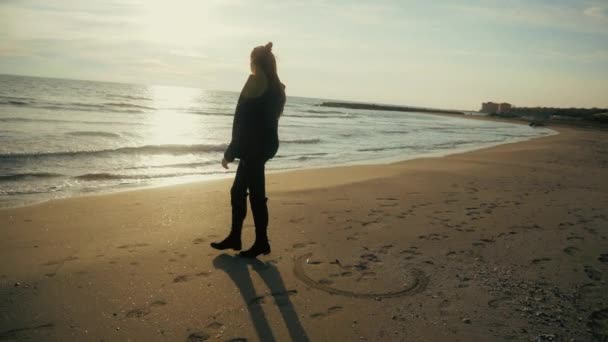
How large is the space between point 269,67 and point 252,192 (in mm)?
1234

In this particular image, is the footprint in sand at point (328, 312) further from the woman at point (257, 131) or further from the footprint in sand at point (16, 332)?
the footprint in sand at point (16, 332)

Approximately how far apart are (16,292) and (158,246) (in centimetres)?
142

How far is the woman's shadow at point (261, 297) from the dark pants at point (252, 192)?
33 cm

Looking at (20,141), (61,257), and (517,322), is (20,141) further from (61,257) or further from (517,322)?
(517,322)

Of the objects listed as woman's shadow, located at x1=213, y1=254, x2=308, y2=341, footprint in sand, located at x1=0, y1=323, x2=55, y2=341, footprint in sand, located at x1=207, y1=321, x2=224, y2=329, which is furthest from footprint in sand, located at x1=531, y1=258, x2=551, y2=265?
footprint in sand, located at x1=0, y1=323, x2=55, y2=341

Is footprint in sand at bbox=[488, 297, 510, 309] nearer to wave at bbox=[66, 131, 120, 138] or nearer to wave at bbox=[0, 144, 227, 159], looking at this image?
wave at bbox=[0, 144, 227, 159]

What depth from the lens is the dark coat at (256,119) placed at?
401 cm

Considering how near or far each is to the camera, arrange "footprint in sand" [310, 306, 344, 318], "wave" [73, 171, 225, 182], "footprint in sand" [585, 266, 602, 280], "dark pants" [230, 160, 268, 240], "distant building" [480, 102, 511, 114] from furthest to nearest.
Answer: "distant building" [480, 102, 511, 114] → "wave" [73, 171, 225, 182] → "dark pants" [230, 160, 268, 240] → "footprint in sand" [585, 266, 602, 280] → "footprint in sand" [310, 306, 344, 318]

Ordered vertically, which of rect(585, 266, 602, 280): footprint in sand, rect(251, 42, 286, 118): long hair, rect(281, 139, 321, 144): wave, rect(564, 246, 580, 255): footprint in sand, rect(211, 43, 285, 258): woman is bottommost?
rect(585, 266, 602, 280): footprint in sand

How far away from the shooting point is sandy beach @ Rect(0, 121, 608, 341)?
294 cm

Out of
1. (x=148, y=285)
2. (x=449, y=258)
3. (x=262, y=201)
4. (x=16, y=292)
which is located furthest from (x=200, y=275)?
(x=449, y=258)

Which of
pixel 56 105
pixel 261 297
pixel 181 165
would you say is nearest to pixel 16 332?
pixel 261 297

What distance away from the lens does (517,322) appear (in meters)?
3.06

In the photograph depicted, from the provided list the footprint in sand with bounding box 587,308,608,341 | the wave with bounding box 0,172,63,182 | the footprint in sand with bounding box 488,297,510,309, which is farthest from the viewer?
the wave with bounding box 0,172,63,182
